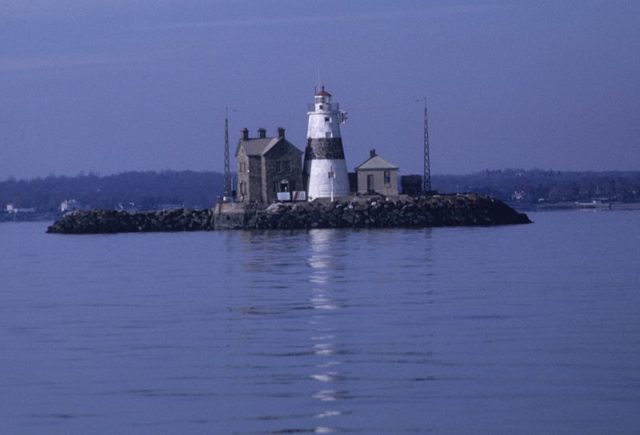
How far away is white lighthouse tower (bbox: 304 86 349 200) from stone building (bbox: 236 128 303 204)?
0.73 metres

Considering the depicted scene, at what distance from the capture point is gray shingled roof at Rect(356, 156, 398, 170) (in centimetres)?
7250

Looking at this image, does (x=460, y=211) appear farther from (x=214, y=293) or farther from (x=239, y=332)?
(x=239, y=332)

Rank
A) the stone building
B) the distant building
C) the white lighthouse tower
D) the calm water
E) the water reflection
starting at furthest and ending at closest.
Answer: the distant building < the stone building < the white lighthouse tower < the water reflection < the calm water

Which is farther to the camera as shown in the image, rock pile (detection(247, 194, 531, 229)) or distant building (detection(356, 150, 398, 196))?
distant building (detection(356, 150, 398, 196))

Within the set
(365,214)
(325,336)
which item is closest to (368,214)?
(365,214)

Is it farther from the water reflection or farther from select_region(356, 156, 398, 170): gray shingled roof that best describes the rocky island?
the water reflection

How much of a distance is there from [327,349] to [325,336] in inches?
62.8

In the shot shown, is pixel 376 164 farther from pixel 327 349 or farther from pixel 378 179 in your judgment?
pixel 327 349

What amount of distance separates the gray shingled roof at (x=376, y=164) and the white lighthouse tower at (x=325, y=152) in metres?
3.12

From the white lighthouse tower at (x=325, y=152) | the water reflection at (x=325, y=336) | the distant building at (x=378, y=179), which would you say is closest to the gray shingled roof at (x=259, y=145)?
the white lighthouse tower at (x=325, y=152)

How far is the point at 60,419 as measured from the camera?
15758 mm

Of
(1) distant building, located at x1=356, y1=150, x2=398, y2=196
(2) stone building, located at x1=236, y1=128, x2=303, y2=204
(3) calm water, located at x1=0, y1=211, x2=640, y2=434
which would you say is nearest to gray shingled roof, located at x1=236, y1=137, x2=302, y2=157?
(2) stone building, located at x1=236, y1=128, x2=303, y2=204

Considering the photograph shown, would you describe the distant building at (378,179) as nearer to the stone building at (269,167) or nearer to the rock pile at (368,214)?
the rock pile at (368,214)

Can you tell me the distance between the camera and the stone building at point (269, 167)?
228ft
